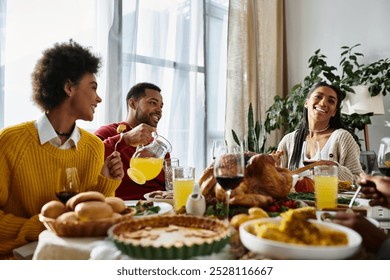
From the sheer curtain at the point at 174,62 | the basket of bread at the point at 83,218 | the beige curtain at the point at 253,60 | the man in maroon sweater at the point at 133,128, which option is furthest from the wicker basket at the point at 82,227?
the beige curtain at the point at 253,60

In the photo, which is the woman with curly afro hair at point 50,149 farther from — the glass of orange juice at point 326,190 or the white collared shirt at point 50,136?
the glass of orange juice at point 326,190

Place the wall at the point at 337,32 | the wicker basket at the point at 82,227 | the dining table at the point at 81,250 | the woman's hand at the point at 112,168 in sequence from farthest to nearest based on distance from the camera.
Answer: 1. the wall at the point at 337,32
2. the woman's hand at the point at 112,168
3. the wicker basket at the point at 82,227
4. the dining table at the point at 81,250

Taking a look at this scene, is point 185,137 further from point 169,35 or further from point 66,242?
point 66,242

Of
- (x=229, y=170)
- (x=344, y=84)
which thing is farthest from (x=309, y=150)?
(x=229, y=170)

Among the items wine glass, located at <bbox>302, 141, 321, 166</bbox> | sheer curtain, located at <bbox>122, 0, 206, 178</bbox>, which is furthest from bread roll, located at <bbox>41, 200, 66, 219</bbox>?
sheer curtain, located at <bbox>122, 0, 206, 178</bbox>

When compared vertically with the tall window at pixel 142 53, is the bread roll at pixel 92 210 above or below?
below

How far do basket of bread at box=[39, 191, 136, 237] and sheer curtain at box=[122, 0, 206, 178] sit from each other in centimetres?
214

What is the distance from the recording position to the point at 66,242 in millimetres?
829

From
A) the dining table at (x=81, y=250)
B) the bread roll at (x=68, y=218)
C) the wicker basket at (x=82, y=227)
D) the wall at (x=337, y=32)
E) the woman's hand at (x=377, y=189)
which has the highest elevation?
the wall at (x=337, y=32)

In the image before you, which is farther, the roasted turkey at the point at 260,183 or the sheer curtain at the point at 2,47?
the sheer curtain at the point at 2,47

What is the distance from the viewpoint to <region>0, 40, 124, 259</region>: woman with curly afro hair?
1.25 metres

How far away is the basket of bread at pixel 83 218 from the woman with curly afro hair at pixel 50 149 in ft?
1.02

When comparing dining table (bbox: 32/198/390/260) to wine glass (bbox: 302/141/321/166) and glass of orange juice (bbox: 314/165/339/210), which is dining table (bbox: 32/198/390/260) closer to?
glass of orange juice (bbox: 314/165/339/210)

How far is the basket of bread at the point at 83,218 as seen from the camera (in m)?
0.84
